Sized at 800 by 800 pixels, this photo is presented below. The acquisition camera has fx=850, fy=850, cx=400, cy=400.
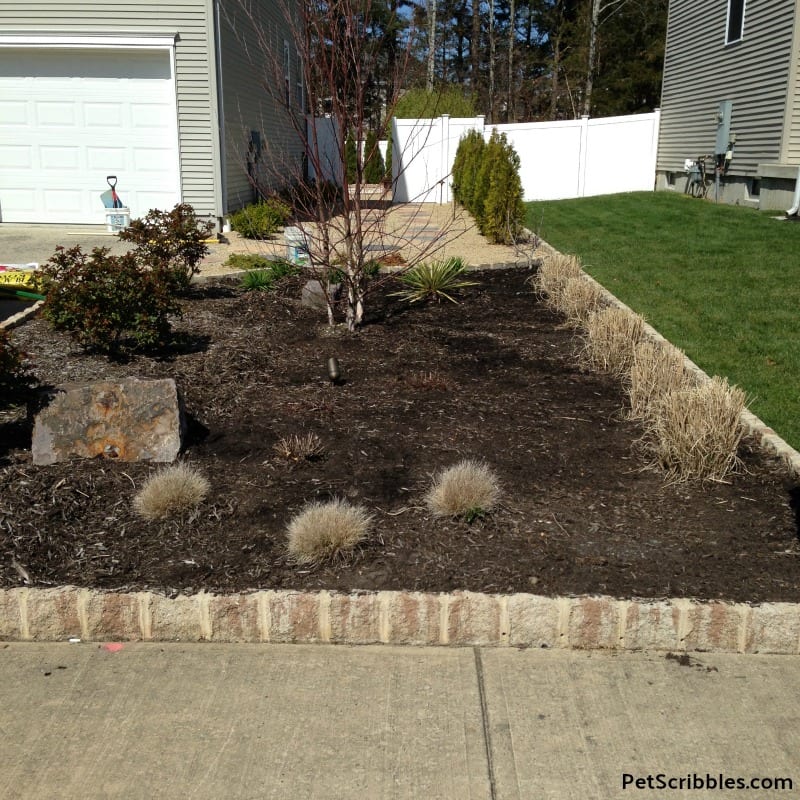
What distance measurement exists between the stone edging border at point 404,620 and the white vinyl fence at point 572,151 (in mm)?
16819

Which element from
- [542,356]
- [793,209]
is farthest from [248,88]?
[542,356]

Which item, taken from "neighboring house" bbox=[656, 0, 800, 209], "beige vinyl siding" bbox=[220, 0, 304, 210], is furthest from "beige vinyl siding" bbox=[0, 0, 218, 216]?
"neighboring house" bbox=[656, 0, 800, 209]

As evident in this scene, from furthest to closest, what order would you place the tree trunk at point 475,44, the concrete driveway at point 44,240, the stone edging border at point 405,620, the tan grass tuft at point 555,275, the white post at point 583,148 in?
the tree trunk at point 475,44, the white post at point 583,148, the concrete driveway at point 44,240, the tan grass tuft at point 555,275, the stone edging border at point 405,620

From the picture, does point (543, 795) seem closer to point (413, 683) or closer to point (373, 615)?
point (413, 683)

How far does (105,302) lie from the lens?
6.07 metres

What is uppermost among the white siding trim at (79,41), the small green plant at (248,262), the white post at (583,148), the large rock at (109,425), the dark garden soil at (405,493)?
the white siding trim at (79,41)

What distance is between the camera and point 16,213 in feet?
43.1

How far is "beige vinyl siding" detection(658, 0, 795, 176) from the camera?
14.4m

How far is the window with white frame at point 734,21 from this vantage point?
16.5 meters

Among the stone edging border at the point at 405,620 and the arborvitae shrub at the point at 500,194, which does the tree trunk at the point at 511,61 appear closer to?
the arborvitae shrub at the point at 500,194

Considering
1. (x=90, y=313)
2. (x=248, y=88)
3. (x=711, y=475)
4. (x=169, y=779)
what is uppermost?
(x=248, y=88)

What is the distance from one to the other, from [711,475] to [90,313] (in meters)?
4.21

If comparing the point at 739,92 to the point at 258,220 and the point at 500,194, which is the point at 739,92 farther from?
the point at 258,220

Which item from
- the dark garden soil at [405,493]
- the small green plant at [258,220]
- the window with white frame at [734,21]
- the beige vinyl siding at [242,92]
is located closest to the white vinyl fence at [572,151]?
the window with white frame at [734,21]
